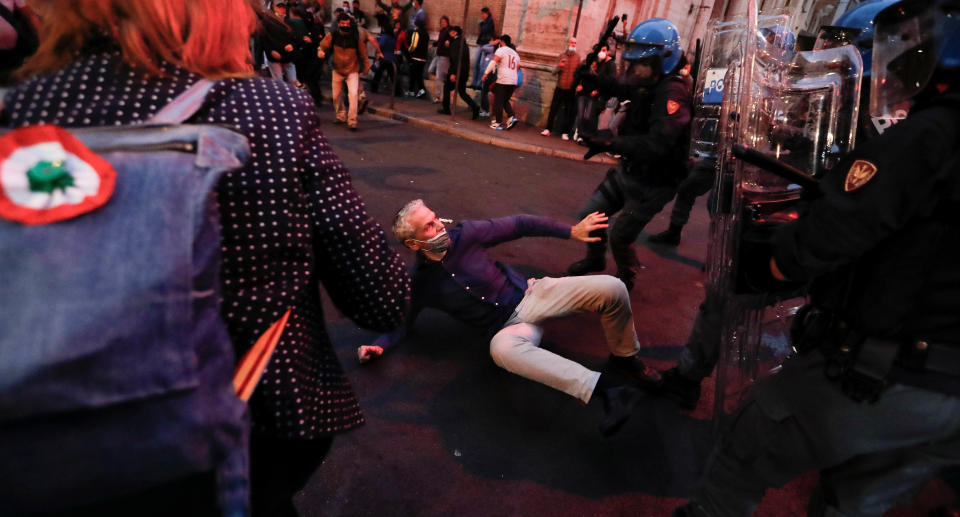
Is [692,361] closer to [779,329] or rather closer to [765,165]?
[779,329]

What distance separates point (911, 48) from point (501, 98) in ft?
27.8

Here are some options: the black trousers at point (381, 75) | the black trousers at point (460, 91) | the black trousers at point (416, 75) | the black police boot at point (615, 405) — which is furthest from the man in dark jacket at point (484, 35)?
the black police boot at point (615, 405)

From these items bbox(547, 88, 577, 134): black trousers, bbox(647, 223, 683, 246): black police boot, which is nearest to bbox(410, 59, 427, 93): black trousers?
bbox(547, 88, 577, 134): black trousers

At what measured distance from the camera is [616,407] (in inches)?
88.6

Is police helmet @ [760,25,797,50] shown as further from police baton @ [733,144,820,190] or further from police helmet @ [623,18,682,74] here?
police baton @ [733,144,820,190]

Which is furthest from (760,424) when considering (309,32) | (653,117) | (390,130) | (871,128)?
(309,32)

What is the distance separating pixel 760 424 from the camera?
1.50 metres

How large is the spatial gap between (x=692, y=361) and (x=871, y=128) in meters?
1.33

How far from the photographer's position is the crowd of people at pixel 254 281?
2.03ft

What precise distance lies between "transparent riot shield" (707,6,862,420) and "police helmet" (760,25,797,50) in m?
0.44

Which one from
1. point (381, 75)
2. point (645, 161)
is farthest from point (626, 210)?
point (381, 75)

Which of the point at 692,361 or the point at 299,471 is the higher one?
the point at 299,471

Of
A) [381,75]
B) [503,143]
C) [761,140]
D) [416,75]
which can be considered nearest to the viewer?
[761,140]

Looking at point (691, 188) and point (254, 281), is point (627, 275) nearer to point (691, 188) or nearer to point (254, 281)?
point (691, 188)
